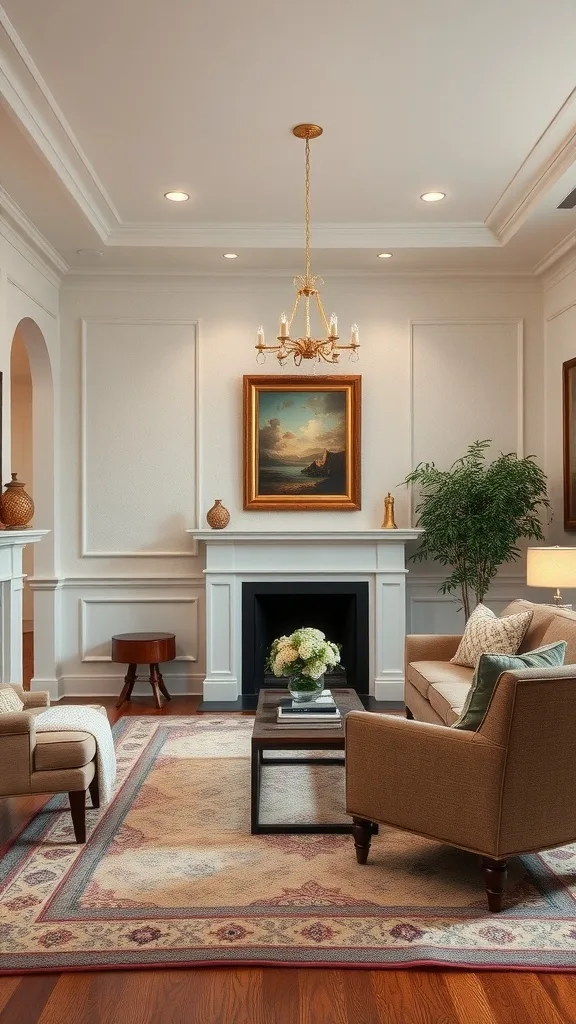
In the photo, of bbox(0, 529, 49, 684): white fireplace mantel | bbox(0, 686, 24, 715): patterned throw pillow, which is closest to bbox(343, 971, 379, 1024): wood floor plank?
bbox(0, 686, 24, 715): patterned throw pillow

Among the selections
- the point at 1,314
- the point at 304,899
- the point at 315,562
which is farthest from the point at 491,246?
the point at 304,899

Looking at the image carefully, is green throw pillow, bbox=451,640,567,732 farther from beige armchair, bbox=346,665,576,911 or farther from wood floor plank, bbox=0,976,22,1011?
wood floor plank, bbox=0,976,22,1011

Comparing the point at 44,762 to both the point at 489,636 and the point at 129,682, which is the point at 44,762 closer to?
the point at 489,636

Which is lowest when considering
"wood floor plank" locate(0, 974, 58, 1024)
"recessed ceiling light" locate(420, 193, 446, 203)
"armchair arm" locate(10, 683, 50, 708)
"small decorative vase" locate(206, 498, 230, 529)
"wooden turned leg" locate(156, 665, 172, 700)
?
"wood floor plank" locate(0, 974, 58, 1024)

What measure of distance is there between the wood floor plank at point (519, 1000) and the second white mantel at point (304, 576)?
3.53 m

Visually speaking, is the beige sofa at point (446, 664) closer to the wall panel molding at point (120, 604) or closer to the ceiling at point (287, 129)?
the wall panel molding at point (120, 604)

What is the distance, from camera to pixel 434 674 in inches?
173

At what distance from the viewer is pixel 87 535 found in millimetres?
6129

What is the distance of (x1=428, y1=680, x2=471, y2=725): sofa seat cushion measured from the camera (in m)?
3.63

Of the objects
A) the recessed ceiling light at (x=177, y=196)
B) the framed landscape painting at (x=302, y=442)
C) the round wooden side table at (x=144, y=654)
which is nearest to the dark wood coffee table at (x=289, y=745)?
the round wooden side table at (x=144, y=654)

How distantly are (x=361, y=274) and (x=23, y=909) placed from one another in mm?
4735

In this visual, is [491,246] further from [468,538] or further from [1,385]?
[1,385]

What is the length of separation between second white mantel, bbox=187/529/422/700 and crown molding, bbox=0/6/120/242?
224 centimetres

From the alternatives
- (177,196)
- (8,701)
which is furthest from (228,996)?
(177,196)
